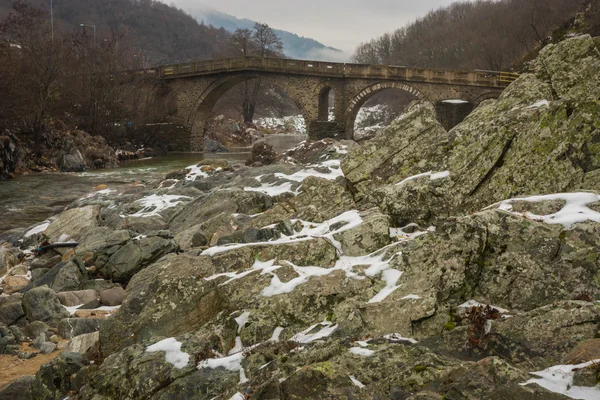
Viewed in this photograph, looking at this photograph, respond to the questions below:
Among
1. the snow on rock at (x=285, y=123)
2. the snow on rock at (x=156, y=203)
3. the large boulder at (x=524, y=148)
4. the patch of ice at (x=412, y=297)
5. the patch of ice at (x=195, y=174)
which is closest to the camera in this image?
the patch of ice at (x=412, y=297)

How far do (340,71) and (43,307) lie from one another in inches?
1407

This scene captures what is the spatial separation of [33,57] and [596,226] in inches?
1515

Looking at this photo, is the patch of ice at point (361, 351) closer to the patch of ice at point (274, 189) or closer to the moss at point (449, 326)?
the moss at point (449, 326)

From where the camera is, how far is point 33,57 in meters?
36.0

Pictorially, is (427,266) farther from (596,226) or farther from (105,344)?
(105,344)

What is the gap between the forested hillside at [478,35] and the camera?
50.9 meters

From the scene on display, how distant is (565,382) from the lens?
139 inches

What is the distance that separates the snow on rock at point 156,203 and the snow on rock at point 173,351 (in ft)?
31.1

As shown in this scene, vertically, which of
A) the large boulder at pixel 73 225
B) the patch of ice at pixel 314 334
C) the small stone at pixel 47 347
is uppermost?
the patch of ice at pixel 314 334

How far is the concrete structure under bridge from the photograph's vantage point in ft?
118

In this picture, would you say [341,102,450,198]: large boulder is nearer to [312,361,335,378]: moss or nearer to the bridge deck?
[312,361,335,378]: moss

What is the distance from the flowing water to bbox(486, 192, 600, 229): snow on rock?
16903 mm

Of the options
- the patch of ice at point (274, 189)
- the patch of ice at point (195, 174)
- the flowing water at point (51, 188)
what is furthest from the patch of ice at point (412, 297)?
the patch of ice at point (195, 174)

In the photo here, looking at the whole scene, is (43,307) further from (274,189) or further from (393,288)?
(393,288)
